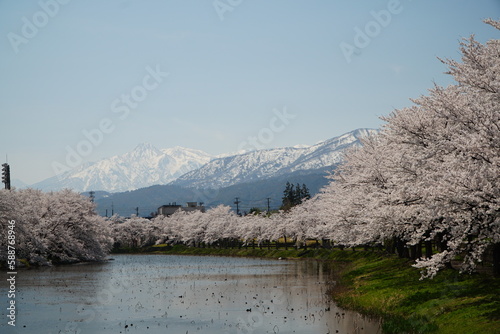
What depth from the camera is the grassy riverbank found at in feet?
76.5

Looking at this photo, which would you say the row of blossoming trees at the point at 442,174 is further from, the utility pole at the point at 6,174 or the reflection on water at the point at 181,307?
the utility pole at the point at 6,174

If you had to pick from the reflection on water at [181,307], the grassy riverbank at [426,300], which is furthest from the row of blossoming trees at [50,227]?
the grassy riverbank at [426,300]

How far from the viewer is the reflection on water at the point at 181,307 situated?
28.3 meters

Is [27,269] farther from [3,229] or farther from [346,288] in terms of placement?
[346,288]

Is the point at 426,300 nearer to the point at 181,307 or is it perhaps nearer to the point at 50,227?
the point at 181,307

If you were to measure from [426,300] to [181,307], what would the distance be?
50.9 ft

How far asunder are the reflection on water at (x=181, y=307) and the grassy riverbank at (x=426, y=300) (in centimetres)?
135

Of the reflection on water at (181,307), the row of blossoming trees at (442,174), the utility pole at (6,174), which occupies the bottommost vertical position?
the reflection on water at (181,307)

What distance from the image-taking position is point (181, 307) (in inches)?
1405

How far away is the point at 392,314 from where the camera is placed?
29.1m

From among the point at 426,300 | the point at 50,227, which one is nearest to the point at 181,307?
the point at 426,300

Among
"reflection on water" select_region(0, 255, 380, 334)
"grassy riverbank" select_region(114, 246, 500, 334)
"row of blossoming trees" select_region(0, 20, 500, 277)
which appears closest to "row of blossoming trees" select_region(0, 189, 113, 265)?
"row of blossoming trees" select_region(0, 20, 500, 277)

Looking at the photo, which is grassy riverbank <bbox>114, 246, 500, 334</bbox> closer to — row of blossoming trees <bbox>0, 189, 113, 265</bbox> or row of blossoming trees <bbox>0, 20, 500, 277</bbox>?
row of blossoming trees <bbox>0, 20, 500, 277</bbox>

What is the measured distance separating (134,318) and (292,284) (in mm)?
20913
